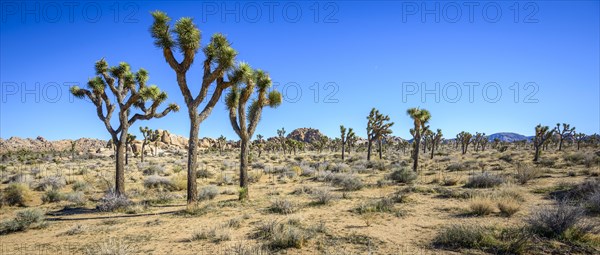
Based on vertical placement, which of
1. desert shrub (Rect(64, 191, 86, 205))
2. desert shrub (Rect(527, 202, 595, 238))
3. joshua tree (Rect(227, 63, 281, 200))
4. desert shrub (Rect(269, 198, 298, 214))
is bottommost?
desert shrub (Rect(64, 191, 86, 205))

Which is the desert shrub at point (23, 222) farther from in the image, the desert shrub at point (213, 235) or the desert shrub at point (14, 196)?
the desert shrub at point (213, 235)

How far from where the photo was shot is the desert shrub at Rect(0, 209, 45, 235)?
7.66 m

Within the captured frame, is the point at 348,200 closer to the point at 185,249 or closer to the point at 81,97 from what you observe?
the point at 185,249

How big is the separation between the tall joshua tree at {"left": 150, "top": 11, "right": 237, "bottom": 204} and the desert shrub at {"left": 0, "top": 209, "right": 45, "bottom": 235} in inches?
157

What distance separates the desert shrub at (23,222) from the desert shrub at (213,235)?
200 inches

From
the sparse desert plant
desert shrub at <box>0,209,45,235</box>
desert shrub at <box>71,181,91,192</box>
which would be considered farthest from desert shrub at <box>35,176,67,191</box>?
the sparse desert plant

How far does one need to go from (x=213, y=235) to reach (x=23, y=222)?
5.66 meters

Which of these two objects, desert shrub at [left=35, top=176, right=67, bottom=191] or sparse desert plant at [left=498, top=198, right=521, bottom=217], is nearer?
sparse desert plant at [left=498, top=198, right=521, bottom=217]

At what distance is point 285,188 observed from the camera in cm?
1474

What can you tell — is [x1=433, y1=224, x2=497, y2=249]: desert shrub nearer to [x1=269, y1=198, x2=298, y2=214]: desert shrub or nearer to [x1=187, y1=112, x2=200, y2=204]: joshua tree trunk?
[x1=269, y1=198, x2=298, y2=214]: desert shrub

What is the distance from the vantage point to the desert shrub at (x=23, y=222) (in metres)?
7.66

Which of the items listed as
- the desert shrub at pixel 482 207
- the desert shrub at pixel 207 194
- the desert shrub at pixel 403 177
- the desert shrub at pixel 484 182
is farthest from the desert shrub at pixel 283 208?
the desert shrub at pixel 484 182

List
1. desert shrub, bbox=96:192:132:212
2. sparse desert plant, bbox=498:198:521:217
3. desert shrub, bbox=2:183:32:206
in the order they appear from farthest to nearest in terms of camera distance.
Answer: desert shrub, bbox=2:183:32:206
desert shrub, bbox=96:192:132:212
sparse desert plant, bbox=498:198:521:217

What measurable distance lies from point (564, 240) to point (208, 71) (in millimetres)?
10400
